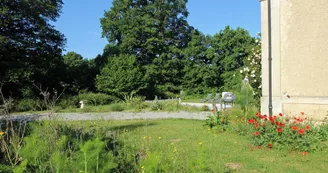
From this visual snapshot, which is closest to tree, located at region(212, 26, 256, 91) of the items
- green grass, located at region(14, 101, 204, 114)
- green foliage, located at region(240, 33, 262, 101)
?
green grass, located at region(14, 101, 204, 114)

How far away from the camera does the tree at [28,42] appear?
18.6 meters

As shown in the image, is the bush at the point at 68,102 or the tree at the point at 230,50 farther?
the tree at the point at 230,50

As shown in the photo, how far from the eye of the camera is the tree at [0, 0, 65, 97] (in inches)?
732

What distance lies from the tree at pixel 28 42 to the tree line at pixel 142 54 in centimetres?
7

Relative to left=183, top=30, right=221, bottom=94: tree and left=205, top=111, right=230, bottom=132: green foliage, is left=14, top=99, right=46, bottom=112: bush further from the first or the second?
left=183, top=30, right=221, bottom=94: tree

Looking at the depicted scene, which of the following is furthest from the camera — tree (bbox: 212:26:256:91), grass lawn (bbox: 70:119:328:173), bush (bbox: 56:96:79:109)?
tree (bbox: 212:26:256:91)

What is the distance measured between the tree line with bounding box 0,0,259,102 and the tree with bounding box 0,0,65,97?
7cm

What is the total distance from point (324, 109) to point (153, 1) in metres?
27.7

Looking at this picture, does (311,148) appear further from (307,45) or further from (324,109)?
(307,45)

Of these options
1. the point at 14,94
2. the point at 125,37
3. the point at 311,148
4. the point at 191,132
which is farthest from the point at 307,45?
the point at 125,37

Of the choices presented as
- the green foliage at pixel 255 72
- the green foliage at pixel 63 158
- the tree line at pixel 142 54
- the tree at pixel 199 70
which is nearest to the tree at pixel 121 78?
the tree line at pixel 142 54

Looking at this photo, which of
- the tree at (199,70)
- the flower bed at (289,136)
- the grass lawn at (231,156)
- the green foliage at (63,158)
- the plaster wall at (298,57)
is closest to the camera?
the green foliage at (63,158)

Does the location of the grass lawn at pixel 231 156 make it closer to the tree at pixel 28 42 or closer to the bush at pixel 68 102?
the bush at pixel 68 102

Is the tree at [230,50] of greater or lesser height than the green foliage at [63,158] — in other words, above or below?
above
